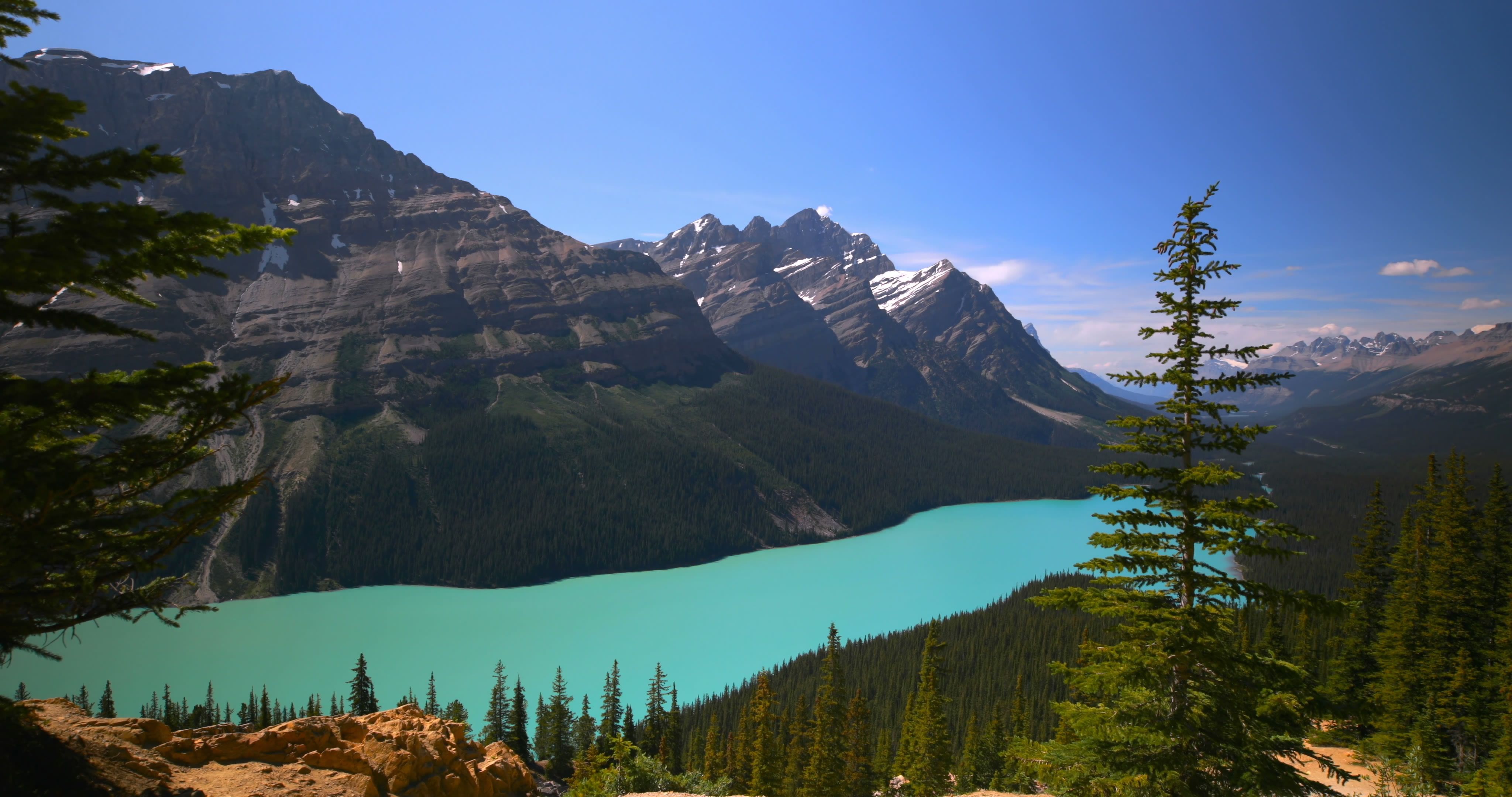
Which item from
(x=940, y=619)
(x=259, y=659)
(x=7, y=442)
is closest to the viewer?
(x=7, y=442)

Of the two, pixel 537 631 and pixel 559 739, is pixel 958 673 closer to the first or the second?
pixel 559 739

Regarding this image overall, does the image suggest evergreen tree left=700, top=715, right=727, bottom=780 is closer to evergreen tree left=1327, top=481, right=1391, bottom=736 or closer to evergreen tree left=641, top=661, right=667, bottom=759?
evergreen tree left=641, top=661, right=667, bottom=759

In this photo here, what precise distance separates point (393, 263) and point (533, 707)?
145 metres

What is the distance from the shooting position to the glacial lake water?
2672 inches

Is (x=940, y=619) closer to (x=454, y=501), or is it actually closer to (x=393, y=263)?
(x=454, y=501)

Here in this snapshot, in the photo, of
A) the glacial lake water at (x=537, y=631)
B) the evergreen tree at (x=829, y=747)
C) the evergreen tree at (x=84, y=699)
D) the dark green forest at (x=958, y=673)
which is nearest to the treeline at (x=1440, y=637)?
the dark green forest at (x=958, y=673)

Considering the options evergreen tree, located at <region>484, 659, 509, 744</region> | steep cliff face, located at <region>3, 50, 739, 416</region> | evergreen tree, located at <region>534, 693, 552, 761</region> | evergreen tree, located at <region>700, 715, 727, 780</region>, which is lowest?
evergreen tree, located at <region>534, 693, 552, 761</region>

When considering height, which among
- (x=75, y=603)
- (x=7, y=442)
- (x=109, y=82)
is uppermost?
(x=109, y=82)

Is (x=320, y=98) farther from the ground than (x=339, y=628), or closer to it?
farther from the ground

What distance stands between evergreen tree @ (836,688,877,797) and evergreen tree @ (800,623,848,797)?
2005 millimetres

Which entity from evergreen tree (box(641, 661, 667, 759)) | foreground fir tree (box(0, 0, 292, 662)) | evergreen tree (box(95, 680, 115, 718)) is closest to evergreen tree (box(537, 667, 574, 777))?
evergreen tree (box(641, 661, 667, 759))

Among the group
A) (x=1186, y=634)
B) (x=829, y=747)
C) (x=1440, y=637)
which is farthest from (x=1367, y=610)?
(x=1186, y=634)

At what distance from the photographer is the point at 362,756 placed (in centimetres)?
1473

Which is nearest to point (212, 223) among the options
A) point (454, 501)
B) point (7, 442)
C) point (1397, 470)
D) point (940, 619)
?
point (7, 442)
